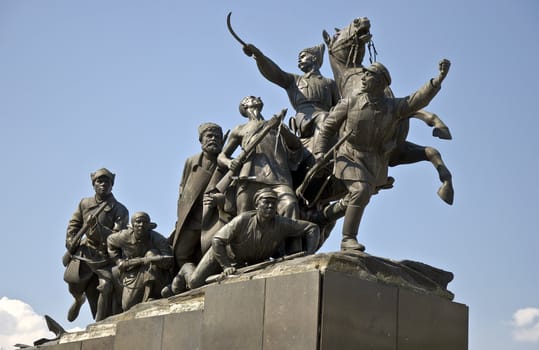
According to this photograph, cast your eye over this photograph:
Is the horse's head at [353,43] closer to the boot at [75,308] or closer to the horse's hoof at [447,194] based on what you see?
the horse's hoof at [447,194]

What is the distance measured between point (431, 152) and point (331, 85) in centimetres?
248

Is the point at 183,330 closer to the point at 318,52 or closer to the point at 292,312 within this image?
the point at 292,312

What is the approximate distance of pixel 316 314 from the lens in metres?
11.5

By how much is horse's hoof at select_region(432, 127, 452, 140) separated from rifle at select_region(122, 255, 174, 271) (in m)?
3.60

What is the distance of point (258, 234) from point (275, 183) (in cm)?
94

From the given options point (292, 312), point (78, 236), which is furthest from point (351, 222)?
point (78, 236)

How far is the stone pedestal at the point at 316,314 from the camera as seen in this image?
38.2 ft

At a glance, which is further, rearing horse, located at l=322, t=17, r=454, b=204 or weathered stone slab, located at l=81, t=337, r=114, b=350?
weathered stone slab, located at l=81, t=337, r=114, b=350

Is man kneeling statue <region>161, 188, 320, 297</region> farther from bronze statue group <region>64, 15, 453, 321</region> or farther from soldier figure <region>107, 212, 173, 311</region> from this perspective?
soldier figure <region>107, 212, 173, 311</region>

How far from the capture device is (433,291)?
42.5 feet

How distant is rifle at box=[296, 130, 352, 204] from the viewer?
13.6 metres

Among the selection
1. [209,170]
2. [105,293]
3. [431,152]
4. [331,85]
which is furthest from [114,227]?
[431,152]

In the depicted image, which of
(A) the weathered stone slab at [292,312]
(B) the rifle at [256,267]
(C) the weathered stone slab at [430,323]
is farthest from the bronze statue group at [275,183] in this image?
(A) the weathered stone slab at [292,312]

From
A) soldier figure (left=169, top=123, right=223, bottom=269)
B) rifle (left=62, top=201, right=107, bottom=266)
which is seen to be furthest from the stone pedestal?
rifle (left=62, top=201, right=107, bottom=266)
